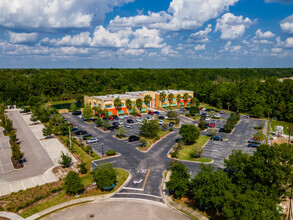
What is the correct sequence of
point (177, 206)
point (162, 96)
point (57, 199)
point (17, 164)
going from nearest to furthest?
point (177, 206), point (57, 199), point (17, 164), point (162, 96)

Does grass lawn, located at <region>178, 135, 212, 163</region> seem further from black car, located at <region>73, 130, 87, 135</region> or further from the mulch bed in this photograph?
the mulch bed

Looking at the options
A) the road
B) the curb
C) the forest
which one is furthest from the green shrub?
the forest

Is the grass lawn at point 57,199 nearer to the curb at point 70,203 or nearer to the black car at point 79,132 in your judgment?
the curb at point 70,203

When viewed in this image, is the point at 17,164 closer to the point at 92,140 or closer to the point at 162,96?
the point at 92,140

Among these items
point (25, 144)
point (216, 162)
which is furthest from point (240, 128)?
point (25, 144)

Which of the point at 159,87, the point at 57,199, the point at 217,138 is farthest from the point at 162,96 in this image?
the point at 57,199
